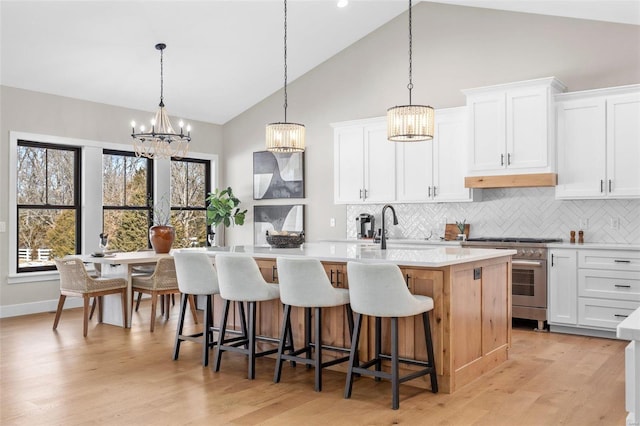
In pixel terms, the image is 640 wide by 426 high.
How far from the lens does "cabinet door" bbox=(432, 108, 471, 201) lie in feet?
20.8

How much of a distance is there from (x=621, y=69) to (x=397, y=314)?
13.1 ft

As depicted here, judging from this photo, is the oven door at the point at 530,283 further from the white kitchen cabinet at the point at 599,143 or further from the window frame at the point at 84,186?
the window frame at the point at 84,186

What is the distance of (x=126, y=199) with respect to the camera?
306 inches

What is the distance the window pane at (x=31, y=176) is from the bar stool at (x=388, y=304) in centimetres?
487

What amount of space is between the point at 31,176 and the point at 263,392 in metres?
4.62

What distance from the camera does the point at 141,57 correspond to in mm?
6570

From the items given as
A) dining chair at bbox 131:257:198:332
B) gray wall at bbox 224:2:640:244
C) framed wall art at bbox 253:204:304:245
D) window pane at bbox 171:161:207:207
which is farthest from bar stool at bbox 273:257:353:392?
window pane at bbox 171:161:207:207

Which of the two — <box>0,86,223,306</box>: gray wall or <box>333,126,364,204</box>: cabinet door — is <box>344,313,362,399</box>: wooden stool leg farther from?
<box>0,86,223,306</box>: gray wall

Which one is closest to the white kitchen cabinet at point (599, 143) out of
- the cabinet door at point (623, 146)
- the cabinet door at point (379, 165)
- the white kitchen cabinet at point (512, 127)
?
the cabinet door at point (623, 146)

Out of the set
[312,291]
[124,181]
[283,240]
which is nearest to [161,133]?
[283,240]

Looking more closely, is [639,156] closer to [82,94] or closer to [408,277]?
[408,277]

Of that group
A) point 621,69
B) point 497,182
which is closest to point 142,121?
point 497,182

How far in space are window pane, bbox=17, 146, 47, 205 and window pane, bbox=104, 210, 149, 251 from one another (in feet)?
2.96

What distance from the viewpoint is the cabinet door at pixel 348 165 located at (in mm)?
7171
